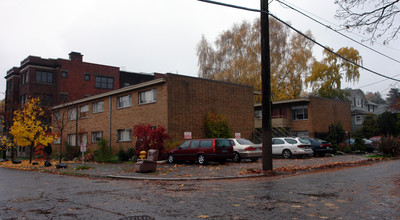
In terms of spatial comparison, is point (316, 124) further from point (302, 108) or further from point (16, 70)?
point (16, 70)

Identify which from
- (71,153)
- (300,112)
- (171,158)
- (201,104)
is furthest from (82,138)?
(300,112)

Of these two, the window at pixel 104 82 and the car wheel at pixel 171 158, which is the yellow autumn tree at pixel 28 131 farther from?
the window at pixel 104 82

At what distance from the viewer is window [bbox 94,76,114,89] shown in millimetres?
49169

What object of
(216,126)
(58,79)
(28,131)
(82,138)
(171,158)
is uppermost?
(58,79)

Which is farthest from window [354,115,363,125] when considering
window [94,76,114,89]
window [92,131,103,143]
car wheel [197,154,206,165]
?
car wheel [197,154,206,165]

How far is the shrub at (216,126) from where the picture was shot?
2487 cm

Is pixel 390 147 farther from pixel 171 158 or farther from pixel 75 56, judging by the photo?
pixel 75 56

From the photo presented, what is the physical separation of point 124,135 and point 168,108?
6241 mm

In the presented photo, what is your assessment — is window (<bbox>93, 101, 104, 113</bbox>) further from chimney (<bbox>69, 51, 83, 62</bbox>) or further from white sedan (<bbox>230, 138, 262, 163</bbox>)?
chimney (<bbox>69, 51, 83, 62</bbox>)

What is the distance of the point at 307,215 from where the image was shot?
596 cm

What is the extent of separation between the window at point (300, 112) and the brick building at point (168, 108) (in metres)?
11.1

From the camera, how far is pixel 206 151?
739 inches

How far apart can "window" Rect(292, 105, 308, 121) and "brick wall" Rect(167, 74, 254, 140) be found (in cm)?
1113

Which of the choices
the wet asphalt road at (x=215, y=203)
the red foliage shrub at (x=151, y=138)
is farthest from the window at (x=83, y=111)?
the wet asphalt road at (x=215, y=203)
